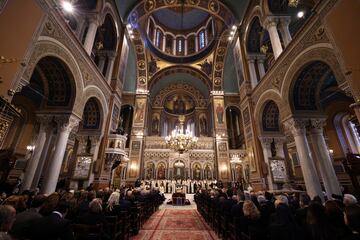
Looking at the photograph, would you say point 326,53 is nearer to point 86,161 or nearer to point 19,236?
point 19,236

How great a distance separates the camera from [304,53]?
22.0ft

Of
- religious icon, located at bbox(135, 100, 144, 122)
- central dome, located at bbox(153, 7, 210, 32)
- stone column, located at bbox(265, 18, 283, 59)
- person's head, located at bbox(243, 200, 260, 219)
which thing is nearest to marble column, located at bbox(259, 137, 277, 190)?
stone column, located at bbox(265, 18, 283, 59)

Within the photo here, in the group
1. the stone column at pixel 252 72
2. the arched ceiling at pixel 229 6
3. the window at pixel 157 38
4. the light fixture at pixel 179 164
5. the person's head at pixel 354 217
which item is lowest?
the person's head at pixel 354 217

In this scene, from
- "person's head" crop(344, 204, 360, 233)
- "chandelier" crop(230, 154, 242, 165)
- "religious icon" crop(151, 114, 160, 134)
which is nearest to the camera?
"person's head" crop(344, 204, 360, 233)

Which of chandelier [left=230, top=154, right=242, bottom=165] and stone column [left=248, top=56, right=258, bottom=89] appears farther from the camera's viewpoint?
chandelier [left=230, top=154, right=242, bottom=165]

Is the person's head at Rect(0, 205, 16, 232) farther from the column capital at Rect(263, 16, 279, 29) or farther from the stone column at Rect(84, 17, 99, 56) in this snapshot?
the column capital at Rect(263, 16, 279, 29)

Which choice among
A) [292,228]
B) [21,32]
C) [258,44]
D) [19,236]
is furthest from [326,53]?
[21,32]

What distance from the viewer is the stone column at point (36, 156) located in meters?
6.44

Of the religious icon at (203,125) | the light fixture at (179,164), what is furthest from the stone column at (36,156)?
the religious icon at (203,125)

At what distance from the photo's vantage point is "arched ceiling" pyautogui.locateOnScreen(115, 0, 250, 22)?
41.1 ft

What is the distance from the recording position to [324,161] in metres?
6.97

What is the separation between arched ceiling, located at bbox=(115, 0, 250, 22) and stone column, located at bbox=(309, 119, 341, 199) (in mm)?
9692

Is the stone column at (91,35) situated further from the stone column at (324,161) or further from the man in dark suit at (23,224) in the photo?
the stone column at (324,161)

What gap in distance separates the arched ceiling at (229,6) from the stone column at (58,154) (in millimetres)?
9287
